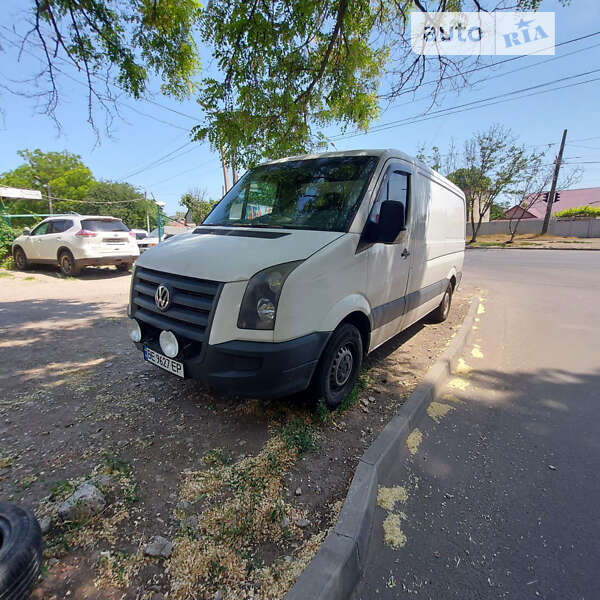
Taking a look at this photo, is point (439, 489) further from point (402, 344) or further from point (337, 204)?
point (402, 344)

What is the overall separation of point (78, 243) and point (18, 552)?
9.85 meters

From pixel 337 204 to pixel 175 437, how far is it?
2.31 meters

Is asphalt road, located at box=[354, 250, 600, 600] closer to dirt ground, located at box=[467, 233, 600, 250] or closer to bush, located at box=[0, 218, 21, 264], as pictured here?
bush, located at box=[0, 218, 21, 264]

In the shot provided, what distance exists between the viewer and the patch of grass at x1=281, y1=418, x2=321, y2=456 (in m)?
2.41

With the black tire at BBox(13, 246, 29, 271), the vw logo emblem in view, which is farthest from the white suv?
the vw logo emblem

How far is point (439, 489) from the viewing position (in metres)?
2.19

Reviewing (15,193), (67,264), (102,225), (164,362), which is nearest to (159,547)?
(164,362)

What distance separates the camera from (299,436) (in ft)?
8.13

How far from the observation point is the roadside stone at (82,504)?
179 centimetres

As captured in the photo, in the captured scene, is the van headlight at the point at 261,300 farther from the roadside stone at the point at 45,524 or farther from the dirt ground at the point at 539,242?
the dirt ground at the point at 539,242

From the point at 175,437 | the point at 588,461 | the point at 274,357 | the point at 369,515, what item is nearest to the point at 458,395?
the point at 588,461

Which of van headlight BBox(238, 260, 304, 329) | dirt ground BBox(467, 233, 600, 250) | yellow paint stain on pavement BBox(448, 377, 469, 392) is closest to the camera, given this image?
van headlight BBox(238, 260, 304, 329)

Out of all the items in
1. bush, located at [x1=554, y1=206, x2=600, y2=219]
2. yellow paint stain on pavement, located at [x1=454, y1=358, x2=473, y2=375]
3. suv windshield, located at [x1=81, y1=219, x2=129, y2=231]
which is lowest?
yellow paint stain on pavement, located at [x1=454, y1=358, x2=473, y2=375]

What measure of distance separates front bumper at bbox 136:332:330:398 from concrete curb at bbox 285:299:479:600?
2.41 feet
